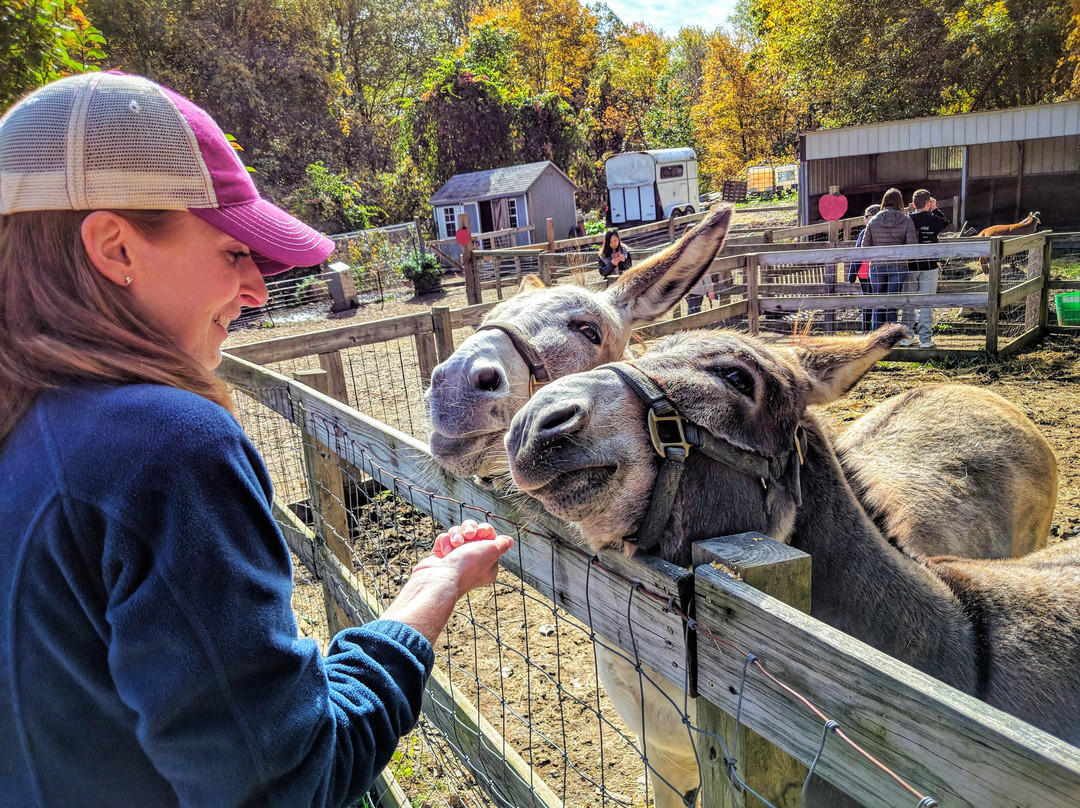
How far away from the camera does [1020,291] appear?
992 centimetres

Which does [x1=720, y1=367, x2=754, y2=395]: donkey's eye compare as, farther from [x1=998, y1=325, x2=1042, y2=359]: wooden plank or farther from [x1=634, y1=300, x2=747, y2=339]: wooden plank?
[x1=998, y1=325, x2=1042, y2=359]: wooden plank

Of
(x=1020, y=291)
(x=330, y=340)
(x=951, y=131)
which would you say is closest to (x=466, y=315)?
(x=330, y=340)

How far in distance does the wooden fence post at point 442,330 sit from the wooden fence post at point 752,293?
578 centimetres

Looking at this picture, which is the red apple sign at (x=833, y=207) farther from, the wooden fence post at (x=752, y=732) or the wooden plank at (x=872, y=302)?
the wooden fence post at (x=752, y=732)

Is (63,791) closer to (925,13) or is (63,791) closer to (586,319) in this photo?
(586,319)

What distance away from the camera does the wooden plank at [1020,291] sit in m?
9.69

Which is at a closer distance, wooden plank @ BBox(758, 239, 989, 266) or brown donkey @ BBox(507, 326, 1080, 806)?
brown donkey @ BBox(507, 326, 1080, 806)

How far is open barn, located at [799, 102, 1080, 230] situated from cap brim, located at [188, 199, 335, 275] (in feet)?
88.3

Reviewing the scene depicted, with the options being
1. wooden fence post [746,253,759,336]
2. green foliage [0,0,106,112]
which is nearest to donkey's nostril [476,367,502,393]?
green foliage [0,0,106,112]

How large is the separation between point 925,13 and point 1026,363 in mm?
26708

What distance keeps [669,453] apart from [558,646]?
107 cm

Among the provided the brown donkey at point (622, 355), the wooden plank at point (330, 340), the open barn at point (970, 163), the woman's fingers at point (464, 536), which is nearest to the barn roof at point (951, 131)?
the open barn at point (970, 163)

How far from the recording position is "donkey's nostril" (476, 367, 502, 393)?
2516 mm

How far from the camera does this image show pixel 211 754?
0.95m
